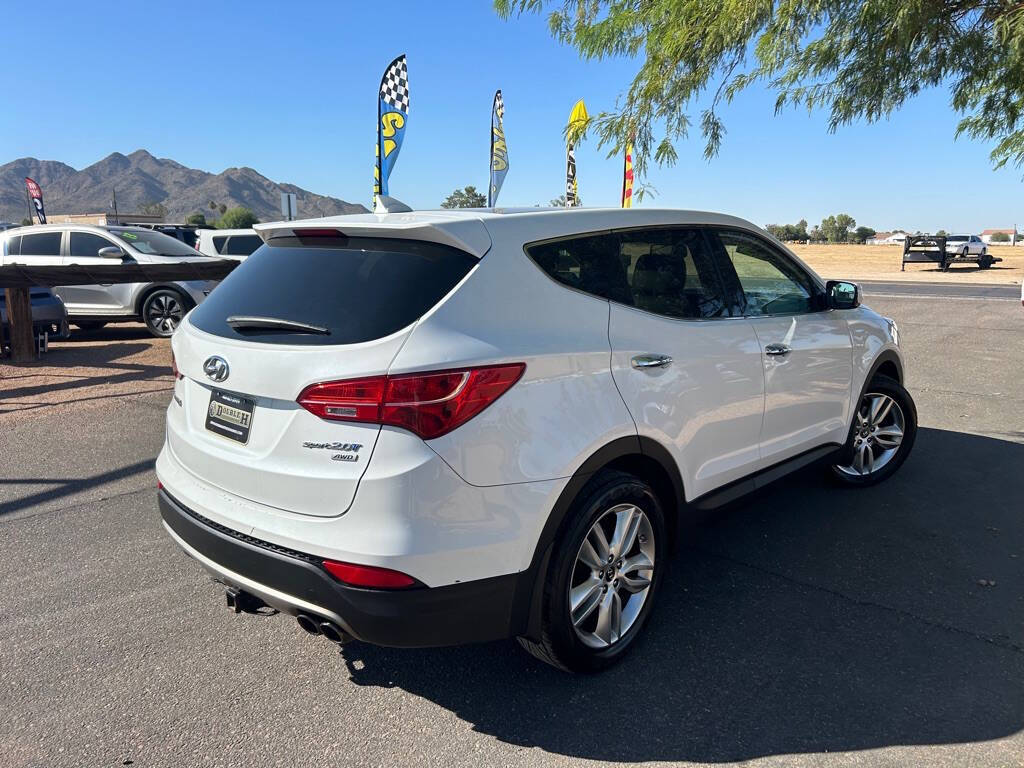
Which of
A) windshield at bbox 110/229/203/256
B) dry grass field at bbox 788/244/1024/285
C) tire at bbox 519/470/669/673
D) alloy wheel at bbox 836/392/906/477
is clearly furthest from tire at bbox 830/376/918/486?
dry grass field at bbox 788/244/1024/285

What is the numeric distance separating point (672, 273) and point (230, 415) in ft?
6.46

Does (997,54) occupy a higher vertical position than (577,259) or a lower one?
higher

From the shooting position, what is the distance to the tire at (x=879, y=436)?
486 cm

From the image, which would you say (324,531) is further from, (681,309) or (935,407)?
(935,407)

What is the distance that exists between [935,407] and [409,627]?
6.76 m

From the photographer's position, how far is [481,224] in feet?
8.57

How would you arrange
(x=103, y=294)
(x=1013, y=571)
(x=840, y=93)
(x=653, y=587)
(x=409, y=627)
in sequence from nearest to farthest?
(x=409, y=627) → (x=653, y=587) → (x=1013, y=571) → (x=840, y=93) → (x=103, y=294)

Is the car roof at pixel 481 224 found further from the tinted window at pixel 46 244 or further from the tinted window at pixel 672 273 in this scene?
the tinted window at pixel 46 244

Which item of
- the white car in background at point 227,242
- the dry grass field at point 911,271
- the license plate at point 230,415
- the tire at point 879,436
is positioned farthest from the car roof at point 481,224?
the dry grass field at point 911,271

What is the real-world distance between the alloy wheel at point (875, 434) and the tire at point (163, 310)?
10.0m

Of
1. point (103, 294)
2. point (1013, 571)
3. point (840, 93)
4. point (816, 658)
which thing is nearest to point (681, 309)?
point (816, 658)

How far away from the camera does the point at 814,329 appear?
4.07 meters

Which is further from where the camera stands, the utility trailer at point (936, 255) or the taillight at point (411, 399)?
the utility trailer at point (936, 255)

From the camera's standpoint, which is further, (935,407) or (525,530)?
(935,407)
